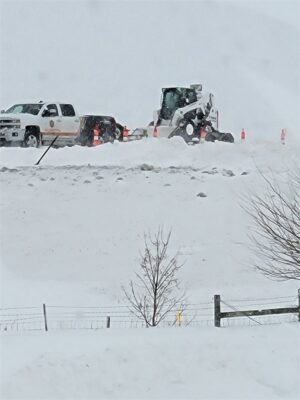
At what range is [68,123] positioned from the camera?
3017 cm

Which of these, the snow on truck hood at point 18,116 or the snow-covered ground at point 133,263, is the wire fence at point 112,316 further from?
the snow on truck hood at point 18,116

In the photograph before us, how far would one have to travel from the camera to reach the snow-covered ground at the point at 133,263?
38.7 feet

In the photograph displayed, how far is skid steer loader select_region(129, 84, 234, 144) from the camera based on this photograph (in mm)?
31094

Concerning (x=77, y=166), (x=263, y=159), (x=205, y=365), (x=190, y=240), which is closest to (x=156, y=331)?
(x=205, y=365)

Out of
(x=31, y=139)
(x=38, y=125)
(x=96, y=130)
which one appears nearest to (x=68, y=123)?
(x=96, y=130)

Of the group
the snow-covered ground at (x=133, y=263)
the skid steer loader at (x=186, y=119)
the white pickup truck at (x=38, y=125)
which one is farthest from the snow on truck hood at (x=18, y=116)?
the skid steer loader at (x=186, y=119)

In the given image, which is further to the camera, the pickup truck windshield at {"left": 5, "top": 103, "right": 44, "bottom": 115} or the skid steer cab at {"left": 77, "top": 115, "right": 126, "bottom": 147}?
the skid steer cab at {"left": 77, "top": 115, "right": 126, "bottom": 147}

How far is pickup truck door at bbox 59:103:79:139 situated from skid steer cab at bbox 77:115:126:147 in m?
0.36

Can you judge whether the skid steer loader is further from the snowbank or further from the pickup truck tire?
the snowbank

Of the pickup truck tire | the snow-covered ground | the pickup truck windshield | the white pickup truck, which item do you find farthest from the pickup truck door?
the snow-covered ground

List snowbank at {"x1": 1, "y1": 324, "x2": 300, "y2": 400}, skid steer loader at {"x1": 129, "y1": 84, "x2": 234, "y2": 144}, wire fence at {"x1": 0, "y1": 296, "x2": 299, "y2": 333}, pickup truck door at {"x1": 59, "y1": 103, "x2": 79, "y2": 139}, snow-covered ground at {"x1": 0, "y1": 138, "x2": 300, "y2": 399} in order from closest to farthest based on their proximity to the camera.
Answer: snowbank at {"x1": 1, "y1": 324, "x2": 300, "y2": 400} → snow-covered ground at {"x1": 0, "y1": 138, "x2": 300, "y2": 399} → wire fence at {"x1": 0, "y1": 296, "x2": 299, "y2": 333} → pickup truck door at {"x1": 59, "y1": 103, "x2": 79, "y2": 139} → skid steer loader at {"x1": 129, "y1": 84, "x2": 234, "y2": 144}

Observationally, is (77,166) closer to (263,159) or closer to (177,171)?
(177,171)

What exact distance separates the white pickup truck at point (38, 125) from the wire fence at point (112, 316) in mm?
11928

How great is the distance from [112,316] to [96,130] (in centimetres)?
1371
